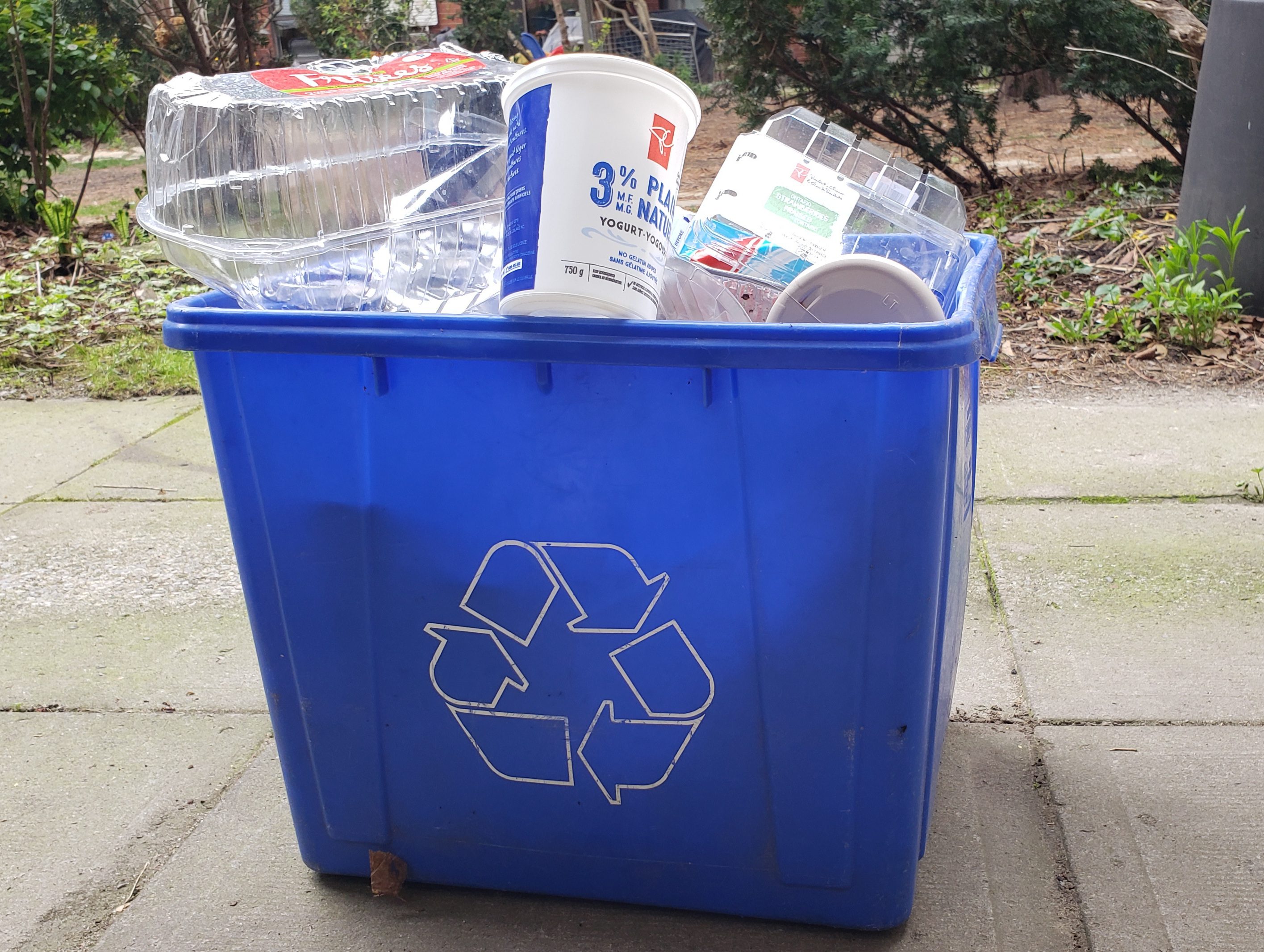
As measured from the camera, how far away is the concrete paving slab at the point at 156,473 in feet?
11.6

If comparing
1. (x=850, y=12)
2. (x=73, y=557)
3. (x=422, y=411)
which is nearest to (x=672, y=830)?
(x=422, y=411)

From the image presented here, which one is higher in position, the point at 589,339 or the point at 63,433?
the point at 589,339

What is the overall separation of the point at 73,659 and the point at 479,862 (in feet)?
4.35

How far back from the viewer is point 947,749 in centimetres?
212

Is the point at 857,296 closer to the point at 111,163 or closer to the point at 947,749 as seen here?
the point at 947,749

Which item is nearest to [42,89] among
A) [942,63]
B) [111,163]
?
[942,63]

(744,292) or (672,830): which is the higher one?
(744,292)

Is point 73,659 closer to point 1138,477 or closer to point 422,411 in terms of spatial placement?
point 422,411

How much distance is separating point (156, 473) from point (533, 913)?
2498 millimetres

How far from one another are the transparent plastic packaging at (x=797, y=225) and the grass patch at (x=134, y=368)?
10.7 ft

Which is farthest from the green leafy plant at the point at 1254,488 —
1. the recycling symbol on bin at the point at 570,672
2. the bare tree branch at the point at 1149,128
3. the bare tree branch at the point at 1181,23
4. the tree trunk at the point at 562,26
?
the tree trunk at the point at 562,26

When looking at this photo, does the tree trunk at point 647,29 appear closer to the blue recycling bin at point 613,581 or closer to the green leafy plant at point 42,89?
the green leafy plant at point 42,89

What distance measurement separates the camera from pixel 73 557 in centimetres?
307

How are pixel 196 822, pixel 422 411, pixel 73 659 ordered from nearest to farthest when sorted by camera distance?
pixel 422 411 → pixel 196 822 → pixel 73 659
